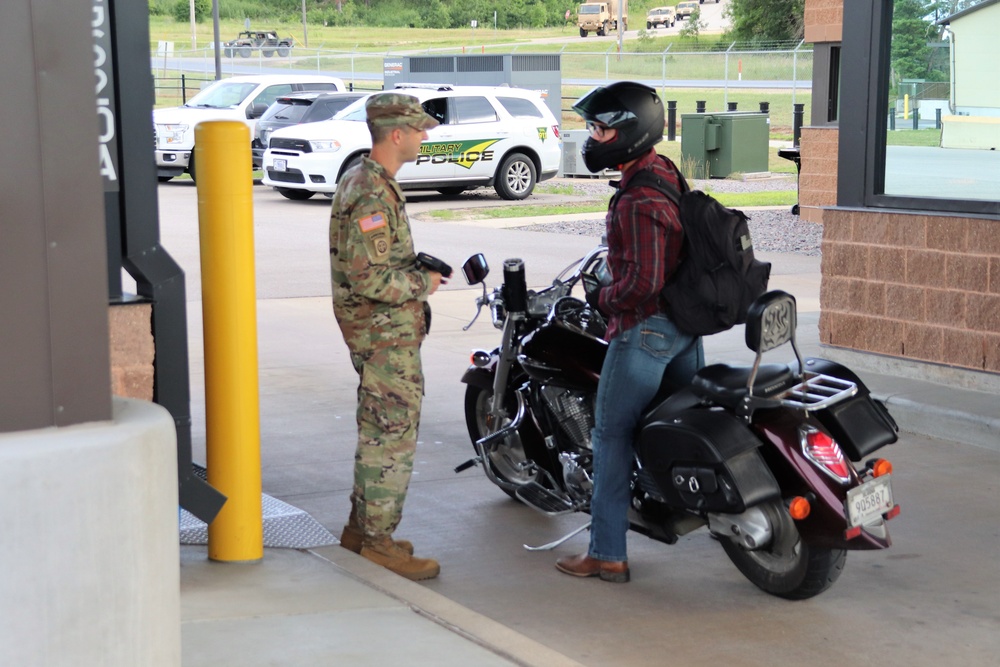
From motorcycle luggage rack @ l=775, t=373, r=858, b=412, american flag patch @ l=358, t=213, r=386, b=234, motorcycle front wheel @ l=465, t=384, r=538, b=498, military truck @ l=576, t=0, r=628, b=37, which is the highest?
military truck @ l=576, t=0, r=628, b=37

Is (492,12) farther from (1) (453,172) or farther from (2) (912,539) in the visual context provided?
(2) (912,539)

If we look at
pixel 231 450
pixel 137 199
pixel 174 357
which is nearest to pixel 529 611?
pixel 231 450

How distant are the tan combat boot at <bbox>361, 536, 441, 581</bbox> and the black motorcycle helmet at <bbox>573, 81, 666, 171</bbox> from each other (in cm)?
169

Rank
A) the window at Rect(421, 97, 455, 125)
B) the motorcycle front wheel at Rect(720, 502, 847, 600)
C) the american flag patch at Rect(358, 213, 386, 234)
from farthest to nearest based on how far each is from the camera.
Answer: the window at Rect(421, 97, 455, 125), the american flag patch at Rect(358, 213, 386, 234), the motorcycle front wheel at Rect(720, 502, 847, 600)

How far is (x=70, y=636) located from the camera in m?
2.80

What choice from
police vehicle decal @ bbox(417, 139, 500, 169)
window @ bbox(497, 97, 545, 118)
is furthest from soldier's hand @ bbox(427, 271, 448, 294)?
window @ bbox(497, 97, 545, 118)

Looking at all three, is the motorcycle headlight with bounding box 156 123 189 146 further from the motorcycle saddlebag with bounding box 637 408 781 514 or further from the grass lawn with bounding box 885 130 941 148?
the motorcycle saddlebag with bounding box 637 408 781 514

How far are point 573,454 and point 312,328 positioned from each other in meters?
5.79

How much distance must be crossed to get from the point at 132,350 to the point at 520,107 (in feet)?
58.5

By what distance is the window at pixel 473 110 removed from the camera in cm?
2159

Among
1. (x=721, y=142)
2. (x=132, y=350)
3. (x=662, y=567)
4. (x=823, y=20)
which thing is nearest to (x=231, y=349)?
(x=132, y=350)

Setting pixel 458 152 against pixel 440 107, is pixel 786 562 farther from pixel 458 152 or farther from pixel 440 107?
pixel 440 107

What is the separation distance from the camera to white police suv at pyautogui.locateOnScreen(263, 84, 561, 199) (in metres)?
20.4

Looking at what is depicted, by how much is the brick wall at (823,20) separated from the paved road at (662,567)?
9.97 meters
